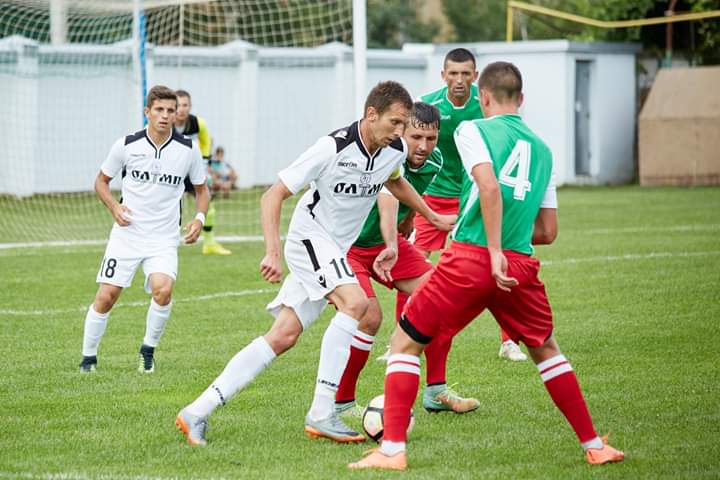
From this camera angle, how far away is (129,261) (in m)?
8.66

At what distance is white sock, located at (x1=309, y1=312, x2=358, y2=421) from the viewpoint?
651cm

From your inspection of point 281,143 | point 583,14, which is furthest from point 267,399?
point 583,14

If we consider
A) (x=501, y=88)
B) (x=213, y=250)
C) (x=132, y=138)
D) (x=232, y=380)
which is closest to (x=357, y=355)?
(x=232, y=380)

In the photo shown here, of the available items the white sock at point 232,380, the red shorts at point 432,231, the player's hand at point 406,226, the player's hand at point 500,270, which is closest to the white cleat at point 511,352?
the red shorts at point 432,231

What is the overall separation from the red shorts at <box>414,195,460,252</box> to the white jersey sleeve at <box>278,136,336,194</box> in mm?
2770

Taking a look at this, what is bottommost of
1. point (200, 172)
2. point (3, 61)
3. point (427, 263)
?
point (427, 263)

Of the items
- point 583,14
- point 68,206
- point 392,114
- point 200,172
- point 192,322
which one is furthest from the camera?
point 583,14

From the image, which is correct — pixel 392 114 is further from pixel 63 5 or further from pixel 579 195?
pixel 579 195

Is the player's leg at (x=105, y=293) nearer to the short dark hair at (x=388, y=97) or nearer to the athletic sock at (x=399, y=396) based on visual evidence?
the short dark hair at (x=388, y=97)

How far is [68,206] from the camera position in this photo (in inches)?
962

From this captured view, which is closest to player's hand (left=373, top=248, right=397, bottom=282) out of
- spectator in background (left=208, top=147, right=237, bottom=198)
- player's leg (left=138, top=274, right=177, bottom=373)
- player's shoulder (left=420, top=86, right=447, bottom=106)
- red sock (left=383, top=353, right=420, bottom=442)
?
red sock (left=383, top=353, right=420, bottom=442)

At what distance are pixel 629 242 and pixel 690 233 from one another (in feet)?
4.10

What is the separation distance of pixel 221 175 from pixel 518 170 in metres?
21.5

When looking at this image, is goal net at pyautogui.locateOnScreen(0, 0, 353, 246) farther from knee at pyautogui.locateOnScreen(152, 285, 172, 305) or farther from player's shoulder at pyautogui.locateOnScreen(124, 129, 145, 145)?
knee at pyautogui.locateOnScreen(152, 285, 172, 305)
